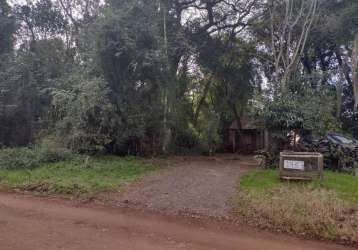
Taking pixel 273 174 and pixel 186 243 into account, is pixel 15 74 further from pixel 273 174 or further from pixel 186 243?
pixel 186 243

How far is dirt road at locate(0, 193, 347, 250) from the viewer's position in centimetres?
468

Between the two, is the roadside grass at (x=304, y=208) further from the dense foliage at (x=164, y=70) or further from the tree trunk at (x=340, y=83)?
the tree trunk at (x=340, y=83)

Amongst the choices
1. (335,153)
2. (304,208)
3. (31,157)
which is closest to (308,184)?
(304,208)

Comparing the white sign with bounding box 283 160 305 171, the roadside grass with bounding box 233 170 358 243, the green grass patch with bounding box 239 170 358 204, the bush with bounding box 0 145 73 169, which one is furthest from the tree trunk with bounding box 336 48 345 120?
the bush with bounding box 0 145 73 169

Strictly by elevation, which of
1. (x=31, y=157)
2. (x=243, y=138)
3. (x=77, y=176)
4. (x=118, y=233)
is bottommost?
(x=118, y=233)

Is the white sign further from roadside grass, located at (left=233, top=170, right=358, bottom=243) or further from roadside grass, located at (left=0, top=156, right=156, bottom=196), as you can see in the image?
roadside grass, located at (left=0, top=156, right=156, bottom=196)

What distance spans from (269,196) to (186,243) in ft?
8.60

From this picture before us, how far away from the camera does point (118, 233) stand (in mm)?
5180

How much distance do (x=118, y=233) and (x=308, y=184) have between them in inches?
186

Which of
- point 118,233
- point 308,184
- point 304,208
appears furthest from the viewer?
point 308,184

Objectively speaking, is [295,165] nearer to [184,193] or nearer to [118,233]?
[184,193]

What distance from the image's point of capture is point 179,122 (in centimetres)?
1500

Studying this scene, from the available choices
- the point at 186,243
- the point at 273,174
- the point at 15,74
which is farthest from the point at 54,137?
the point at 186,243

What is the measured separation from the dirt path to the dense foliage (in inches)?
111
